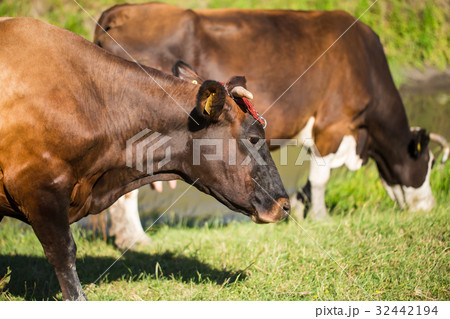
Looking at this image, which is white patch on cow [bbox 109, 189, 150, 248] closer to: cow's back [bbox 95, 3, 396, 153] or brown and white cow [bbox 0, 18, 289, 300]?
cow's back [bbox 95, 3, 396, 153]

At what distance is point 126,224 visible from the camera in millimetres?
6617

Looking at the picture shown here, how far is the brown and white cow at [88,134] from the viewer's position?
4.00m

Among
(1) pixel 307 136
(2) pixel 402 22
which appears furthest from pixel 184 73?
(2) pixel 402 22

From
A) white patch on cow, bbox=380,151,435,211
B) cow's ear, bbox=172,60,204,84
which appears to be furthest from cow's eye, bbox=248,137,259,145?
white patch on cow, bbox=380,151,435,211

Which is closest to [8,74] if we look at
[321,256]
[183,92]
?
[183,92]

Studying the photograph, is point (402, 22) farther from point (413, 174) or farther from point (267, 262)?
point (267, 262)

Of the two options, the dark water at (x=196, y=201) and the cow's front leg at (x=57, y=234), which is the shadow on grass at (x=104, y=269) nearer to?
the cow's front leg at (x=57, y=234)

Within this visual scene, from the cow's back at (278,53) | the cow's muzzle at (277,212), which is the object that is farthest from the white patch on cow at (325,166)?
the cow's muzzle at (277,212)

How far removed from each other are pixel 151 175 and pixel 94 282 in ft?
3.51

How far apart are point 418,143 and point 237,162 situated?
11.4 feet

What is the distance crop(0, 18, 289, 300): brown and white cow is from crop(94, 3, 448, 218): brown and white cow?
1834mm

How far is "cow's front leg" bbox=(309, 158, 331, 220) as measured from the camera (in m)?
7.12

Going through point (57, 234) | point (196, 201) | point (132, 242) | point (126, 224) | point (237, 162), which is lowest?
point (196, 201)

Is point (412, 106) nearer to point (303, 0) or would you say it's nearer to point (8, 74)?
point (303, 0)
